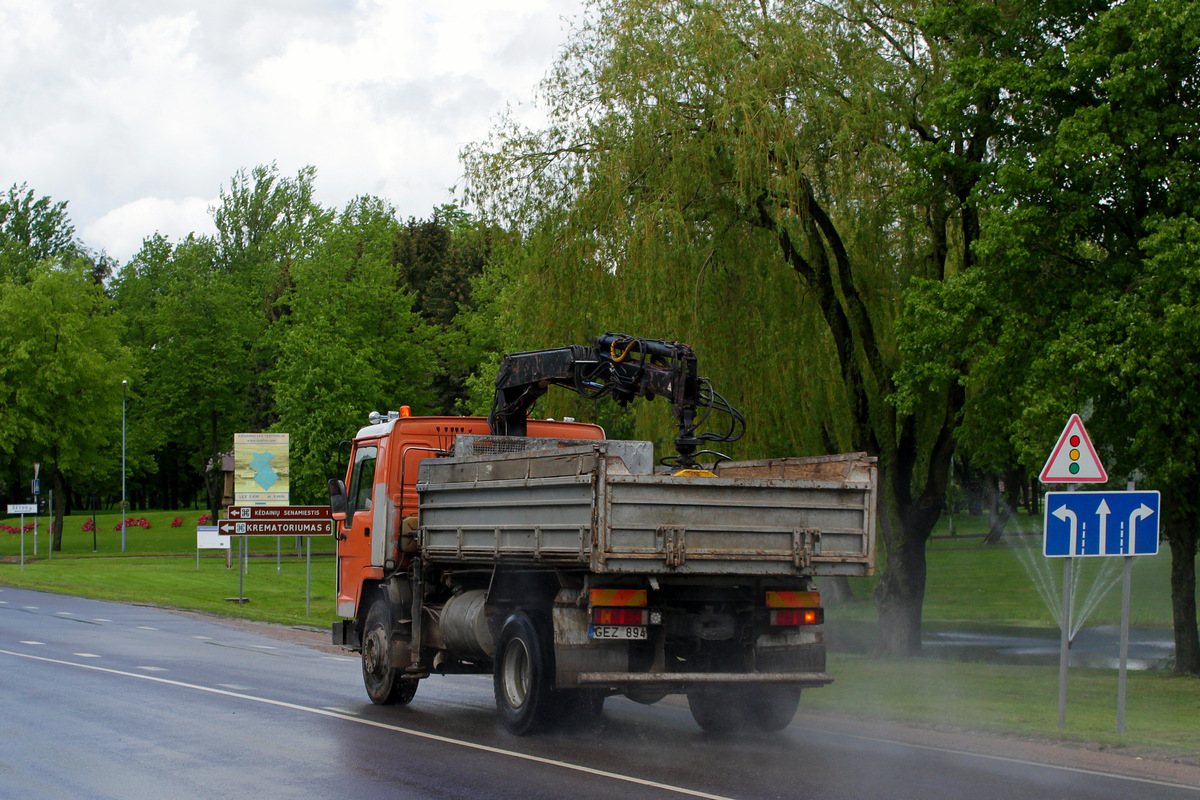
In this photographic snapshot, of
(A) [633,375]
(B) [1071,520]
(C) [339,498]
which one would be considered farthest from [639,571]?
(C) [339,498]

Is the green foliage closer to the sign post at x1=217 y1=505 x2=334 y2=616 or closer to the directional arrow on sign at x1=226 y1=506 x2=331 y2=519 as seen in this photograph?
the sign post at x1=217 y1=505 x2=334 y2=616

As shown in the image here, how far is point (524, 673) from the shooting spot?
33.6 feet

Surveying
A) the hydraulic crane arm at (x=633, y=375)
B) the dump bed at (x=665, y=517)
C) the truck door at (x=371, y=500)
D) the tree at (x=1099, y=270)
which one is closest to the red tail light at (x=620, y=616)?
the dump bed at (x=665, y=517)

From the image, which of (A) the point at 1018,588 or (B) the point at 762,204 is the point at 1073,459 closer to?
(B) the point at 762,204

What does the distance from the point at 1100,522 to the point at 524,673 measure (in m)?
5.18

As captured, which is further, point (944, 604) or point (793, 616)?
point (944, 604)

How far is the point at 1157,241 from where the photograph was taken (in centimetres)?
1495

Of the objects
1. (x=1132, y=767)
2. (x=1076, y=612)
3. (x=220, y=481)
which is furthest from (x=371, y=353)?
(x=1132, y=767)

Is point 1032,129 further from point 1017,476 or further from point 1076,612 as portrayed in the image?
point 1017,476

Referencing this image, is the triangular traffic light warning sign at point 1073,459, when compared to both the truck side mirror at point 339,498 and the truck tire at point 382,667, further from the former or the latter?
the truck side mirror at point 339,498

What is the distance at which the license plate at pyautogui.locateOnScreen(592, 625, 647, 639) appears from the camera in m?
9.41

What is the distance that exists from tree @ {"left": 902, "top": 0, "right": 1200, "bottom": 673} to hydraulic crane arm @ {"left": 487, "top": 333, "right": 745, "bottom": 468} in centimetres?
586

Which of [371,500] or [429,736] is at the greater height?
[371,500]

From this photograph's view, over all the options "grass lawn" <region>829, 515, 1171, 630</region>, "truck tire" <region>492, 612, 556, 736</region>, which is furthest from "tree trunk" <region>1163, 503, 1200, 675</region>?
"grass lawn" <region>829, 515, 1171, 630</region>
